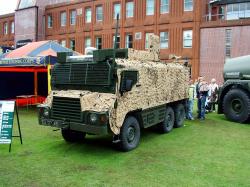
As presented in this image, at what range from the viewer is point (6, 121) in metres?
8.80

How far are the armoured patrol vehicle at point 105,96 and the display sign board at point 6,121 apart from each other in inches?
30.8

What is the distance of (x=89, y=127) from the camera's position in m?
8.04

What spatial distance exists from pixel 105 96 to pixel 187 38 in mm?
25435

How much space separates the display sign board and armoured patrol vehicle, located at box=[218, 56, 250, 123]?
31.0 feet

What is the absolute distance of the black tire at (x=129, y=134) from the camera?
8570 millimetres

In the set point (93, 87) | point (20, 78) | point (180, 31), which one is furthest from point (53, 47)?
point (180, 31)

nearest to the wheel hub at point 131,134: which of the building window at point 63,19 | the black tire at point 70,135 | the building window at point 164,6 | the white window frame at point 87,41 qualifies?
the black tire at point 70,135

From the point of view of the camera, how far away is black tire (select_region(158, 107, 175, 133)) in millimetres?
11491

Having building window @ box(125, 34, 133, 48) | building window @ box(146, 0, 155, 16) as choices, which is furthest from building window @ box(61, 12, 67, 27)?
building window @ box(146, 0, 155, 16)

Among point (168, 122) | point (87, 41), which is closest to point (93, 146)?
point (168, 122)

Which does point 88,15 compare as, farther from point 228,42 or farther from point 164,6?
point 228,42

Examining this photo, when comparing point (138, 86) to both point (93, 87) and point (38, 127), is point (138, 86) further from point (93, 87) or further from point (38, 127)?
point (38, 127)

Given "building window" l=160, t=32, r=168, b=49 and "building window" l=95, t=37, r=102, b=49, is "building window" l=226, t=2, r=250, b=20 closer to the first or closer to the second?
"building window" l=160, t=32, r=168, b=49

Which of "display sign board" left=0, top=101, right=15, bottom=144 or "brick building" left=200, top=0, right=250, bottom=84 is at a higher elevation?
"brick building" left=200, top=0, right=250, bottom=84
